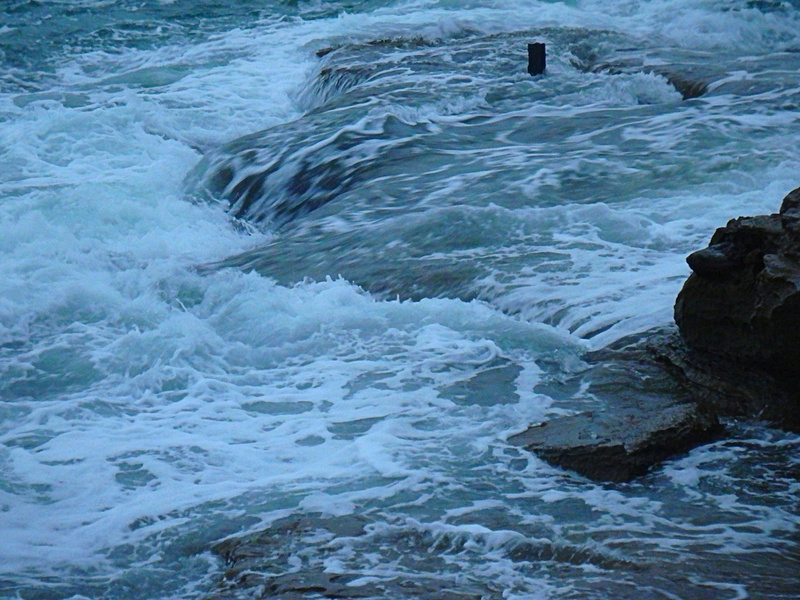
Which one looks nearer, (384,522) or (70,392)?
(384,522)

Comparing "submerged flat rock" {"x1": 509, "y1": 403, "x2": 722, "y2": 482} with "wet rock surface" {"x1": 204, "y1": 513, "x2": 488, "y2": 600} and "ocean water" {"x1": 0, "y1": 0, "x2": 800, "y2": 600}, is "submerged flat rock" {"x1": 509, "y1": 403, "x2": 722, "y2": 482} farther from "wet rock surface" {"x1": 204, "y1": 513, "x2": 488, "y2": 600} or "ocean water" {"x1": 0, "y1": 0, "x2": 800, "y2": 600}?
"wet rock surface" {"x1": 204, "y1": 513, "x2": 488, "y2": 600}

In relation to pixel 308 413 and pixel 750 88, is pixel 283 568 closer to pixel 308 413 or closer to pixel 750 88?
pixel 308 413

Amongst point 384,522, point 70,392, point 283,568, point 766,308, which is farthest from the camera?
point 70,392

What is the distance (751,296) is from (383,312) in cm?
214

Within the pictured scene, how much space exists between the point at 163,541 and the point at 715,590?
191 centimetres

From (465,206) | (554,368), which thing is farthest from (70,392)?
(465,206)

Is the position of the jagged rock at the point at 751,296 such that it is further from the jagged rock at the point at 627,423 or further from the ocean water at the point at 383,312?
the ocean water at the point at 383,312

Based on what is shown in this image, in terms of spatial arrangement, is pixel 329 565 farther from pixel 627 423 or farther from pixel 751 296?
pixel 751 296

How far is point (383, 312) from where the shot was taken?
5.73m

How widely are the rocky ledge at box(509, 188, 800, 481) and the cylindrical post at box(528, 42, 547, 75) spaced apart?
6.81 m

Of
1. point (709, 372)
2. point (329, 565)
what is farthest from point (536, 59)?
point (329, 565)

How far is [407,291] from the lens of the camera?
600 centimetres

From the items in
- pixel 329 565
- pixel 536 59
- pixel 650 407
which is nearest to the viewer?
pixel 329 565

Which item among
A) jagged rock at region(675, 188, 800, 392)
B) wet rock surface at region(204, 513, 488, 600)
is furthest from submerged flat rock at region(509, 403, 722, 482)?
wet rock surface at region(204, 513, 488, 600)
